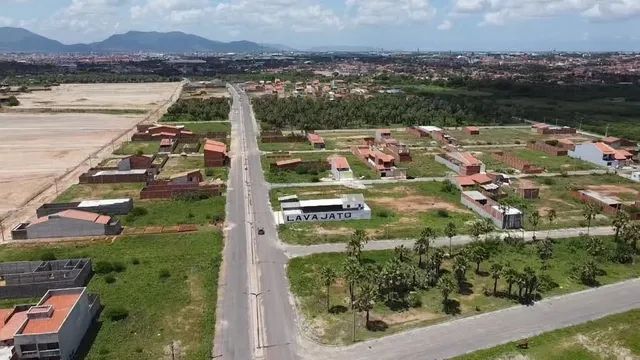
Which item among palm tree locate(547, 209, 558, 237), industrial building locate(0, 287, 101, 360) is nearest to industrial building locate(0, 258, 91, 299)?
Answer: industrial building locate(0, 287, 101, 360)

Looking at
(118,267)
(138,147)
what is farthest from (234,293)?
(138,147)

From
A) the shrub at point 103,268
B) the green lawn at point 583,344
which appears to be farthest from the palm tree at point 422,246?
the shrub at point 103,268

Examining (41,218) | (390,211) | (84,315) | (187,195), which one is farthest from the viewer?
(187,195)

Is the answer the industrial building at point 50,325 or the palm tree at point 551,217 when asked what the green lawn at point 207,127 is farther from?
the industrial building at point 50,325

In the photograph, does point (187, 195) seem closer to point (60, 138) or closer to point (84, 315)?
point (84, 315)

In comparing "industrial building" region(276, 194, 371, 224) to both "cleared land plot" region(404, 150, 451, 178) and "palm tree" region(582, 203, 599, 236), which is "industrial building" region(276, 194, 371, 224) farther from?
"palm tree" region(582, 203, 599, 236)

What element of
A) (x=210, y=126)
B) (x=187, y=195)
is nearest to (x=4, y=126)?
(x=210, y=126)
